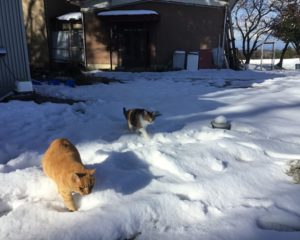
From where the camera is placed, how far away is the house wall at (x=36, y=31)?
14981 millimetres

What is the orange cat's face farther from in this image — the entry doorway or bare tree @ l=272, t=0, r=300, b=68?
bare tree @ l=272, t=0, r=300, b=68

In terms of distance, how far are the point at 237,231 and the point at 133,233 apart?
730 mm

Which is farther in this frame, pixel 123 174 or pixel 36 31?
pixel 36 31

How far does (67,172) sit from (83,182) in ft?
0.63

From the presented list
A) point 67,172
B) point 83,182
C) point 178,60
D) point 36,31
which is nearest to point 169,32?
point 178,60

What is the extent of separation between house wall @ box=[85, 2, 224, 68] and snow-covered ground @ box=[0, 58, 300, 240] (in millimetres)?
9715

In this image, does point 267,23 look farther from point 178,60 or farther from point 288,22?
point 178,60

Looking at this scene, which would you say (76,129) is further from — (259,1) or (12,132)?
(259,1)

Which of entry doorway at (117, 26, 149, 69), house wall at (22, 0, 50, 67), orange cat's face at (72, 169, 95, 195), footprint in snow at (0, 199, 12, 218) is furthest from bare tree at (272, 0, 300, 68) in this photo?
footprint in snow at (0, 199, 12, 218)

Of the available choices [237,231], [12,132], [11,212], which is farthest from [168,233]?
[12,132]

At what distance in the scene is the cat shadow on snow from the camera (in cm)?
266

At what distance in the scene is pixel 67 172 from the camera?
2402 mm

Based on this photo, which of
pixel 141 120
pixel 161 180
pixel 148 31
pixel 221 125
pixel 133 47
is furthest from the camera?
pixel 133 47

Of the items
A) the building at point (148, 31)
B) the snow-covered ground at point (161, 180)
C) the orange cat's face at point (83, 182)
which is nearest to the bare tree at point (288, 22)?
the building at point (148, 31)
